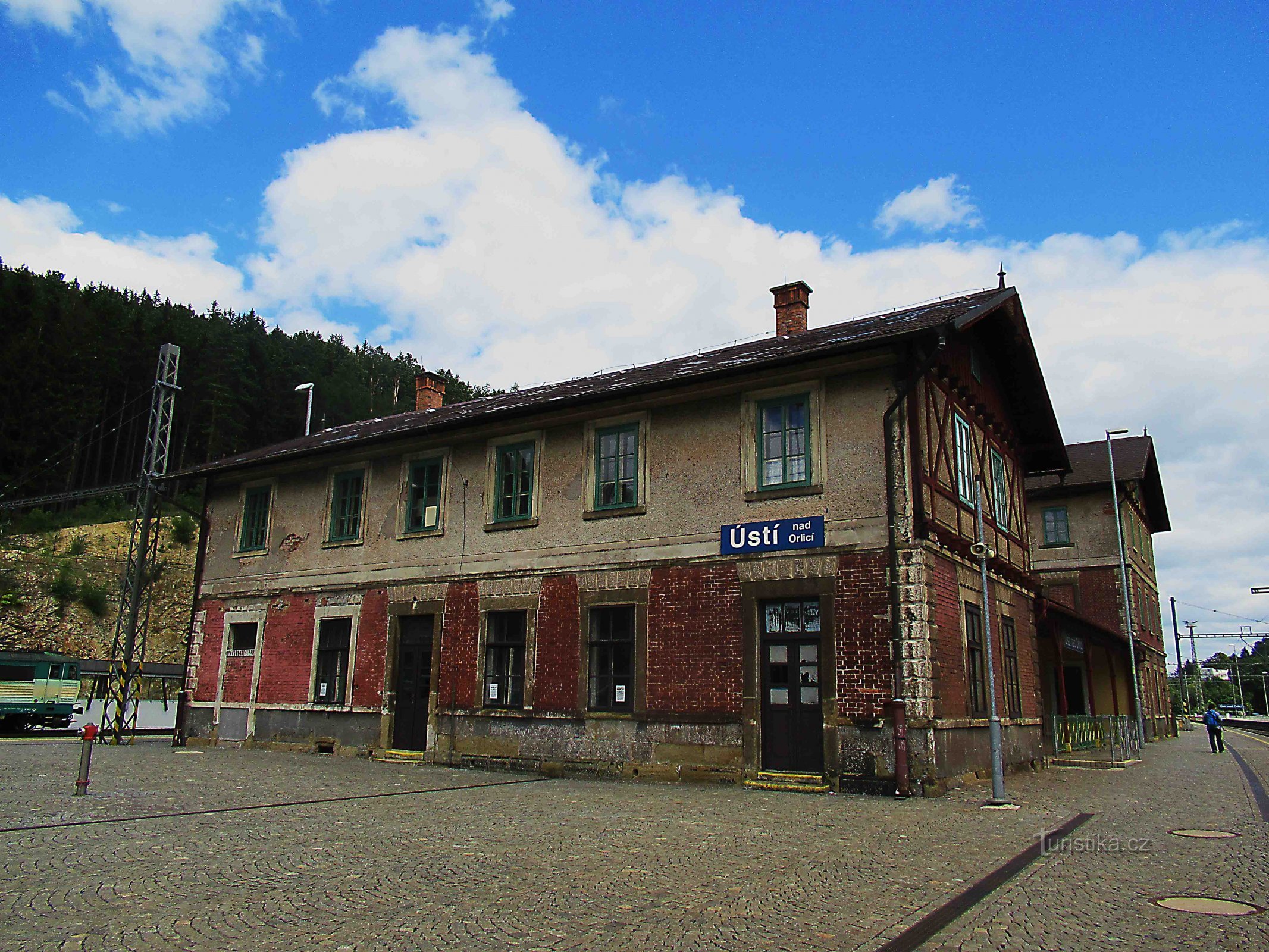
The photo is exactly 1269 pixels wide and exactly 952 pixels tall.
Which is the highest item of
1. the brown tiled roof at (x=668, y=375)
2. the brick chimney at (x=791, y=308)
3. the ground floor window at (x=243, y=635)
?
the brick chimney at (x=791, y=308)

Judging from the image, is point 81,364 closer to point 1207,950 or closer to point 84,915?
point 84,915

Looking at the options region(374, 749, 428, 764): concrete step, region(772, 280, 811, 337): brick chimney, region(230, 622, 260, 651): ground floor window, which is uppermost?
region(772, 280, 811, 337): brick chimney

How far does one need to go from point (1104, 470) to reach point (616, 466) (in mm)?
23809

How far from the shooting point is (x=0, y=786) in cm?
1195

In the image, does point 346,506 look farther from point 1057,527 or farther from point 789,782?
point 1057,527

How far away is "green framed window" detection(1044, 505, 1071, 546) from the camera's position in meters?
32.9

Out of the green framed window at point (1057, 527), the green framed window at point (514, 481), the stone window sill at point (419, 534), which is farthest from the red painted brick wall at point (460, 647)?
the green framed window at point (1057, 527)

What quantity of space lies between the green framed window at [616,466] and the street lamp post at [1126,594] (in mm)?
18140

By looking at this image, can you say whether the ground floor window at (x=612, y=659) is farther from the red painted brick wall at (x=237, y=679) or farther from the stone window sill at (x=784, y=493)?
the red painted brick wall at (x=237, y=679)

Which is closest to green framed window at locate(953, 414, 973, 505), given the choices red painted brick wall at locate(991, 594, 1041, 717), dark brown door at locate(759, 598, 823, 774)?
red painted brick wall at locate(991, 594, 1041, 717)

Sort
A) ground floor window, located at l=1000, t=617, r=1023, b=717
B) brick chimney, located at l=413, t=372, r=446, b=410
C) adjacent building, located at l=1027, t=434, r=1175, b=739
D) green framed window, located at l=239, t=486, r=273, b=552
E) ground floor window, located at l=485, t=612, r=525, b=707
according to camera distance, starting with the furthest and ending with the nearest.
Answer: adjacent building, located at l=1027, t=434, r=1175, b=739, brick chimney, located at l=413, t=372, r=446, b=410, green framed window, located at l=239, t=486, r=273, b=552, ground floor window, located at l=1000, t=617, r=1023, b=717, ground floor window, located at l=485, t=612, r=525, b=707

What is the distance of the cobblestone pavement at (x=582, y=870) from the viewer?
537cm

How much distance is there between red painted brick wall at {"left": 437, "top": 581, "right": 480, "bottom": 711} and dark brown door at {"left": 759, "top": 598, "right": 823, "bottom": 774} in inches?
222

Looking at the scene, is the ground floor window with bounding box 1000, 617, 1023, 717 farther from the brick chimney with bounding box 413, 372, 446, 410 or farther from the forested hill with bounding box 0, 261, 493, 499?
the forested hill with bounding box 0, 261, 493, 499
